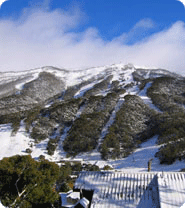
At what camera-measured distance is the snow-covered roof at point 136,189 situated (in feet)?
25.4

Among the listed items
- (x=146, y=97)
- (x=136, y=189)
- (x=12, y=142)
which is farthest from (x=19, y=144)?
(x=136, y=189)

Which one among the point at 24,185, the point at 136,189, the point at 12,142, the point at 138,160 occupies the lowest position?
the point at 138,160

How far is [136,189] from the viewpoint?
325 inches

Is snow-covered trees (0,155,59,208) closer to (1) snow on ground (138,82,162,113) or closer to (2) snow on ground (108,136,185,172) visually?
(2) snow on ground (108,136,185,172)

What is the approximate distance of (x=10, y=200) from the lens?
9.68 m

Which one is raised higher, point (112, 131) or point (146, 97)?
point (146, 97)

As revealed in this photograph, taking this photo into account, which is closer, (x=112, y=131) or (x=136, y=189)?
(x=136, y=189)

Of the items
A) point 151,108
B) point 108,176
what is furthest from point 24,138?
point 108,176

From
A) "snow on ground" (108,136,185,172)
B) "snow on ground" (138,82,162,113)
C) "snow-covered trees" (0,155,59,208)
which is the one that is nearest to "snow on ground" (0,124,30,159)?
"snow on ground" (108,136,185,172)

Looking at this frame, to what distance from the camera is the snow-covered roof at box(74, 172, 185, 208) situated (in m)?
7.75

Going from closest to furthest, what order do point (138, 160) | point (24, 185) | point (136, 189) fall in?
point (136, 189) → point (24, 185) → point (138, 160)

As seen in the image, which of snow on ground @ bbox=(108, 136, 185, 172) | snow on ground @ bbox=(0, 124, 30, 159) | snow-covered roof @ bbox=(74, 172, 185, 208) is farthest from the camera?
snow on ground @ bbox=(0, 124, 30, 159)

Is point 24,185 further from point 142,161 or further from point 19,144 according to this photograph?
point 19,144

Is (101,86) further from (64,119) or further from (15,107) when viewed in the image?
(64,119)
